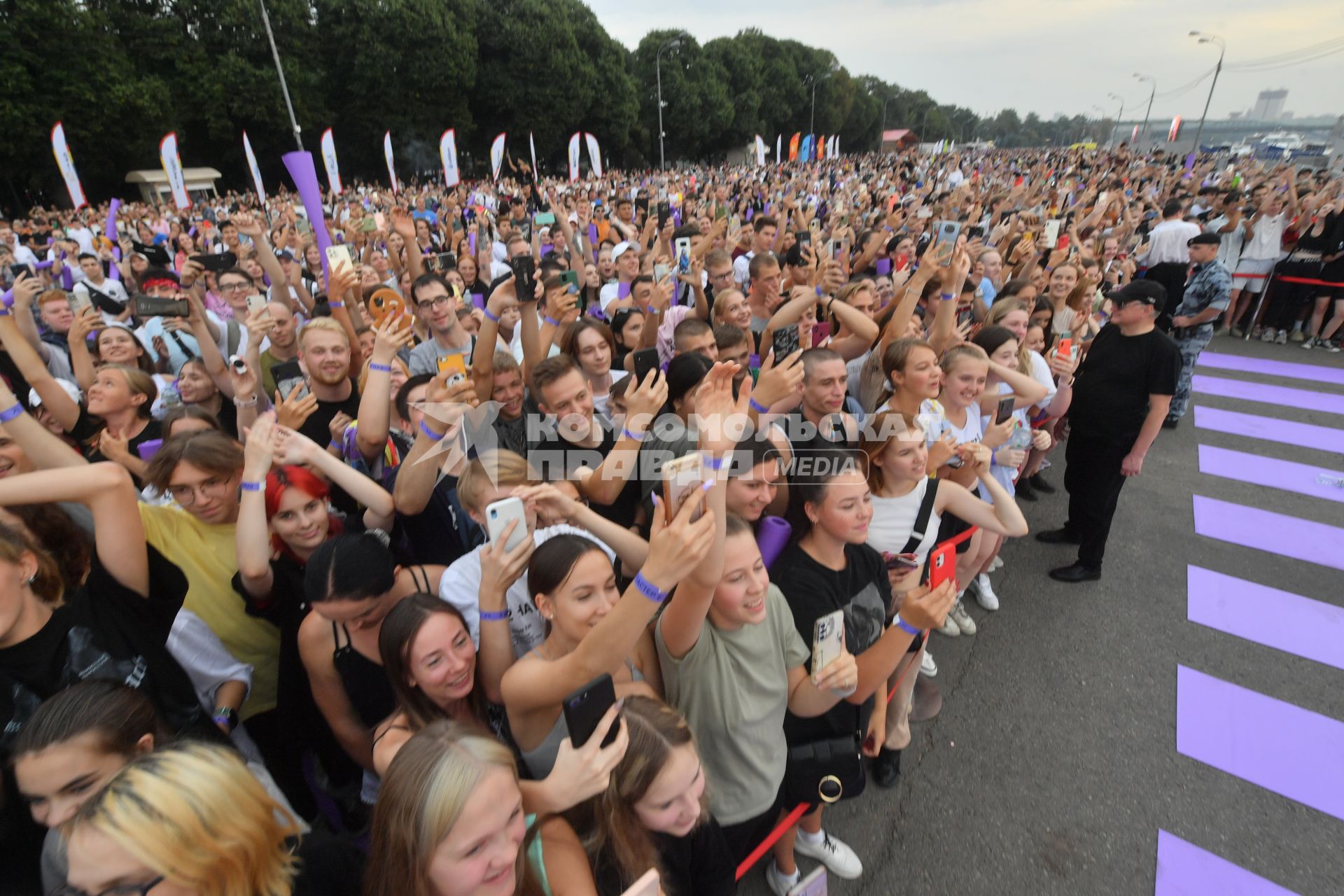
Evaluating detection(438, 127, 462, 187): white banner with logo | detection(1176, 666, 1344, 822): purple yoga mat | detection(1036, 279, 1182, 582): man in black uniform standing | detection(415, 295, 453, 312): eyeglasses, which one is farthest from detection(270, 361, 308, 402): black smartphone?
detection(438, 127, 462, 187): white banner with logo

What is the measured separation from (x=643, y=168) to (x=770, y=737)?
161ft

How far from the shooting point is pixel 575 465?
2.99 metres

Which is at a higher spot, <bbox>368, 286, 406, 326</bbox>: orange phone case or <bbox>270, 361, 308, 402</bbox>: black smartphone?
<bbox>368, 286, 406, 326</bbox>: orange phone case

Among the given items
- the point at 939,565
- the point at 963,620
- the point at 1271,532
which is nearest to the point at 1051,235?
the point at 1271,532

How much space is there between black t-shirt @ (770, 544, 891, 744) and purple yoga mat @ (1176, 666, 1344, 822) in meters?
1.99

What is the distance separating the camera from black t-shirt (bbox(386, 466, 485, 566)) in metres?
2.76

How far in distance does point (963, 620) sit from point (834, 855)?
78.6 inches

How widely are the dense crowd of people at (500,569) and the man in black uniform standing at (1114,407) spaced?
0.9 inches

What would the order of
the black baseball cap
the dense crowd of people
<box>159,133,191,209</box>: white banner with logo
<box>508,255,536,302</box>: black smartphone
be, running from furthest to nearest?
<box>159,133,191,209</box>: white banner with logo < the black baseball cap < <box>508,255,536,302</box>: black smartphone < the dense crowd of people

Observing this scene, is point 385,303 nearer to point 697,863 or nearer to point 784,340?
point 784,340

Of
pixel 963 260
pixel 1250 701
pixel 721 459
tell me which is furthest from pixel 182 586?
pixel 1250 701

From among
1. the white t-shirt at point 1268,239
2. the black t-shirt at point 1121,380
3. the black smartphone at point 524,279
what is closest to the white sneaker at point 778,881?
the black smartphone at point 524,279

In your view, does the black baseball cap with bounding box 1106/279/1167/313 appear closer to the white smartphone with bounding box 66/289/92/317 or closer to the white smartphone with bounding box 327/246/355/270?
the white smartphone with bounding box 327/246/355/270

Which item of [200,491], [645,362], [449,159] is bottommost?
[200,491]
